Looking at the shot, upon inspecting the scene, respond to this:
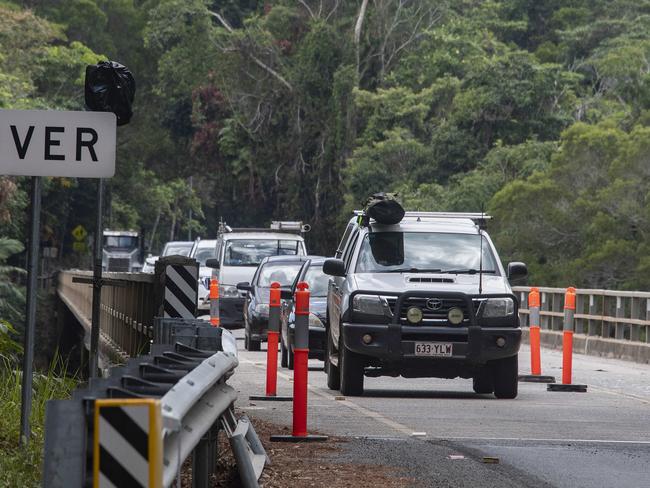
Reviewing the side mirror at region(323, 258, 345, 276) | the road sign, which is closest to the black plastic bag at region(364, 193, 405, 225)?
the side mirror at region(323, 258, 345, 276)

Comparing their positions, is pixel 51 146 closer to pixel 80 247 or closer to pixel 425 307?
pixel 425 307

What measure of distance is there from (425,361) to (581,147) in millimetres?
29081

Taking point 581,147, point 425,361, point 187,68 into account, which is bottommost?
point 425,361

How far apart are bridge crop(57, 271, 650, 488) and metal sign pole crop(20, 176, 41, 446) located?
161 cm

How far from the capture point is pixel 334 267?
17.4m

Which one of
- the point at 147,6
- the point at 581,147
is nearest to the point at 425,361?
the point at 581,147

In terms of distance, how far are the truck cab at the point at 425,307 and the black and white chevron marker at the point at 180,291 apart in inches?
75.7

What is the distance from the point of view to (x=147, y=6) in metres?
83.5

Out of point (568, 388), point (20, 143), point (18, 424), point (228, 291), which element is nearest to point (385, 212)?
point (568, 388)

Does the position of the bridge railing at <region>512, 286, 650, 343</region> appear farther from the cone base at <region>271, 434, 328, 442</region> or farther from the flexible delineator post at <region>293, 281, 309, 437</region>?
the cone base at <region>271, 434, 328, 442</region>

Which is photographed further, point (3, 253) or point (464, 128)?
point (464, 128)

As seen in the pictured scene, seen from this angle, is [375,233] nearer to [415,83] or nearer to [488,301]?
[488,301]

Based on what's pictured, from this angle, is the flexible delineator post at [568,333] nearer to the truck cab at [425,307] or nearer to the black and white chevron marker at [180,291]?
the truck cab at [425,307]

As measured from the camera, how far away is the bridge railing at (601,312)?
2919cm
